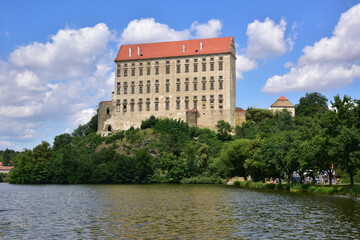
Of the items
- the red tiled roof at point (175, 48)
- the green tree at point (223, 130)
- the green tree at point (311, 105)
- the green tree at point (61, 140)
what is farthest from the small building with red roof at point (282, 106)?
the green tree at point (61, 140)

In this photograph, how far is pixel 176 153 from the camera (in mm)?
80062

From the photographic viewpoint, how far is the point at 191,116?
283ft

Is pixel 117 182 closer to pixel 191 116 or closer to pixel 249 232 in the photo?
pixel 191 116

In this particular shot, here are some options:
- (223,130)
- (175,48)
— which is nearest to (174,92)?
(175,48)

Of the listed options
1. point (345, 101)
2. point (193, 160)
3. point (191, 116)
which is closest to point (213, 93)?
point (191, 116)

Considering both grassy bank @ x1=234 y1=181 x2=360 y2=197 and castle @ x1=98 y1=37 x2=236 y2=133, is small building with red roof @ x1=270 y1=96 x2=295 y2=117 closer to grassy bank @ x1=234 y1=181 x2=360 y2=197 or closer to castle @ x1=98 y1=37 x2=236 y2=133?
castle @ x1=98 y1=37 x2=236 y2=133

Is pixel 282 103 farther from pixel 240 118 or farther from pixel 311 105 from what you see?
pixel 240 118

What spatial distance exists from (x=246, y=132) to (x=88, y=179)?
95.2 ft

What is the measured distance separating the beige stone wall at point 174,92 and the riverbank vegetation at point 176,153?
3.20 metres

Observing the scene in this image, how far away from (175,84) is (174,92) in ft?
5.30

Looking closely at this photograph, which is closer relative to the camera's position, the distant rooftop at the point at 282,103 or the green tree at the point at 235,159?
the green tree at the point at 235,159

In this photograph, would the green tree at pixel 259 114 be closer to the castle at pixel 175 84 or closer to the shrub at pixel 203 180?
the castle at pixel 175 84

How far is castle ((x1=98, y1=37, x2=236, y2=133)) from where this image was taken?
8606cm

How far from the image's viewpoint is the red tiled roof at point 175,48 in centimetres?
8832
